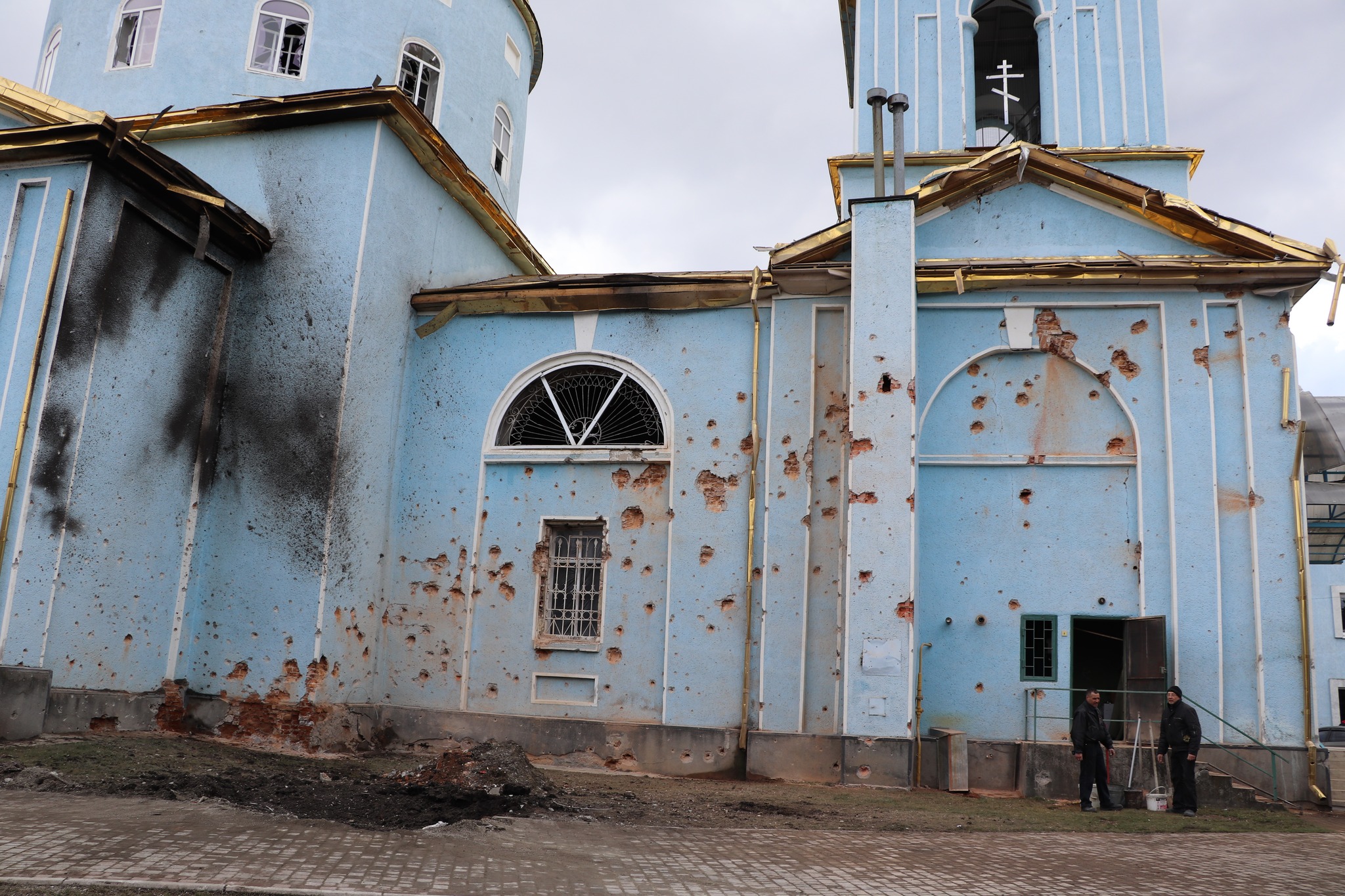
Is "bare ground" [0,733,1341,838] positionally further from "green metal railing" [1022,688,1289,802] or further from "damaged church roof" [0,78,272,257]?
"damaged church roof" [0,78,272,257]

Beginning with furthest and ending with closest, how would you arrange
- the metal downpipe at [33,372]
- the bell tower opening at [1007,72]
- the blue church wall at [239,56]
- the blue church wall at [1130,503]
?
the bell tower opening at [1007,72], the blue church wall at [239,56], the blue church wall at [1130,503], the metal downpipe at [33,372]

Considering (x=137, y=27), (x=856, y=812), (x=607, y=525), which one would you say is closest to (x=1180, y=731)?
(x=856, y=812)

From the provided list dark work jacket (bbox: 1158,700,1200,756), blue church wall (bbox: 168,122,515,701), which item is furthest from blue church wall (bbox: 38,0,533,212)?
dark work jacket (bbox: 1158,700,1200,756)

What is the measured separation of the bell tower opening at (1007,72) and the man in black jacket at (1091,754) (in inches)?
382

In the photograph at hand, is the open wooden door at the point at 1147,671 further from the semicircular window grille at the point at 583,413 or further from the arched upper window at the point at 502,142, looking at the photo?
the arched upper window at the point at 502,142

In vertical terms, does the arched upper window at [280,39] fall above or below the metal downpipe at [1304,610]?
above

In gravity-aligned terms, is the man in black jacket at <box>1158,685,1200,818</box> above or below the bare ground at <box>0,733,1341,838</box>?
above

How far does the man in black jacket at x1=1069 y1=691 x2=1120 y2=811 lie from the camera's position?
9680mm

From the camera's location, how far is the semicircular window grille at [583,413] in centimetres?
1234

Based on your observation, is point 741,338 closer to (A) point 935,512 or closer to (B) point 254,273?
(A) point 935,512

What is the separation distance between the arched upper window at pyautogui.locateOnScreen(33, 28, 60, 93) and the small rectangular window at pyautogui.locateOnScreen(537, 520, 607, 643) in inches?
420

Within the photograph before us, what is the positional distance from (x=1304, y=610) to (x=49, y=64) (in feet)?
61.5

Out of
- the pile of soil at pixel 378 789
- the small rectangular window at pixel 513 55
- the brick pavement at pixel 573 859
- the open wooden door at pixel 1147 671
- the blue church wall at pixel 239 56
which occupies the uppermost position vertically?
the small rectangular window at pixel 513 55

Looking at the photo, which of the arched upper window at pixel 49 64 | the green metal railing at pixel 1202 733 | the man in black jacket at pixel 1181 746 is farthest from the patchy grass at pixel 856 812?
the arched upper window at pixel 49 64
